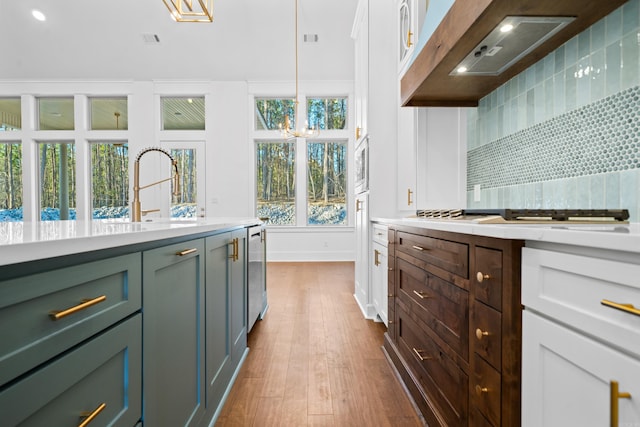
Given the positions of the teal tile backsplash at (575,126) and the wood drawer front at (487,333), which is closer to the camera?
the wood drawer front at (487,333)

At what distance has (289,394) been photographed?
167 cm

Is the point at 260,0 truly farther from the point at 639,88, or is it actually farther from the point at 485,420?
the point at 485,420

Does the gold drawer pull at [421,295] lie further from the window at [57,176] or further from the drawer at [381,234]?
the window at [57,176]

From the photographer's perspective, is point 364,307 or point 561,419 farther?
point 364,307

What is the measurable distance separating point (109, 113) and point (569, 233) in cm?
733

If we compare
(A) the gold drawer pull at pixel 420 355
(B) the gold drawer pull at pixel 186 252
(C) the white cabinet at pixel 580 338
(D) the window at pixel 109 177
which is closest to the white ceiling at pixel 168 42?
(D) the window at pixel 109 177

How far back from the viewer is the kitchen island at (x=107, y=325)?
1.64 ft

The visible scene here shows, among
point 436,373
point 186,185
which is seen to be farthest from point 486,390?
point 186,185

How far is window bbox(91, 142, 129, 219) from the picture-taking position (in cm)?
617

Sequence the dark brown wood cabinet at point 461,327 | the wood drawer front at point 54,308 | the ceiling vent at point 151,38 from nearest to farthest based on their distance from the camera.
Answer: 1. the wood drawer front at point 54,308
2. the dark brown wood cabinet at point 461,327
3. the ceiling vent at point 151,38

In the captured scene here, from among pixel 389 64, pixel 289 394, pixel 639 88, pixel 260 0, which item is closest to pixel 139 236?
pixel 289 394

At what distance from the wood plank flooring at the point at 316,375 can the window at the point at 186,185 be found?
3.65 m

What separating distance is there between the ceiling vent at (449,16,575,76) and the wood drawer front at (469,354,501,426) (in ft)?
4.13

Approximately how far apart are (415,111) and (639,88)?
1.43m
